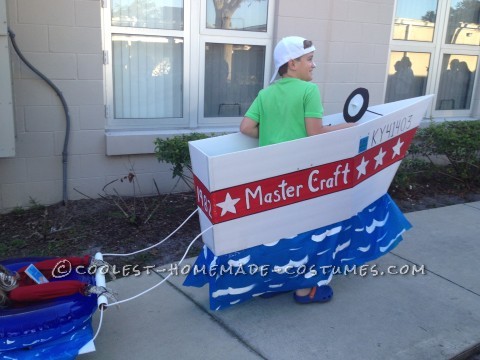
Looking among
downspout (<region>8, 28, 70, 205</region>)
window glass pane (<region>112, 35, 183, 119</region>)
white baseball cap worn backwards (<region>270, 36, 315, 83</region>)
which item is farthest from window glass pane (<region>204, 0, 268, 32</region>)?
white baseball cap worn backwards (<region>270, 36, 315, 83</region>)

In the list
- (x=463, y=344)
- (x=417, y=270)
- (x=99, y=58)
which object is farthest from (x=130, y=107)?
(x=463, y=344)

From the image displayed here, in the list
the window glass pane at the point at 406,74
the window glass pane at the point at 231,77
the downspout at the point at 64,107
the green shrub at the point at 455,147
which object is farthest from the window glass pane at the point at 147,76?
the window glass pane at the point at 406,74

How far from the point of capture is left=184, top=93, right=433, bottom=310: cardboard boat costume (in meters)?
2.62

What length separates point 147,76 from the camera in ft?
16.4

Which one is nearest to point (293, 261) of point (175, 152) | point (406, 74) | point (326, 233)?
point (326, 233)

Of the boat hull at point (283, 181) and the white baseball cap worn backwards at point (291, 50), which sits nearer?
the boat hull at point (283, 181)

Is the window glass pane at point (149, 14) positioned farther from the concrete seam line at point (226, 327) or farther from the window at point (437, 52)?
the window at point (437, 52)

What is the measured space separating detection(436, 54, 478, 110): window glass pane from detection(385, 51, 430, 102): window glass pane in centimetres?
36

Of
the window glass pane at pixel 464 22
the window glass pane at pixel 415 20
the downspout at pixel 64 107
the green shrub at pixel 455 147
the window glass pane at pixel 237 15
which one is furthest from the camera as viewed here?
the window glass pane at pixel 464 22

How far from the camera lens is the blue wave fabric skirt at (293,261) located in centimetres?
279

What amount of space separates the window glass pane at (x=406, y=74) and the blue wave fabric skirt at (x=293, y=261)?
367 centimetres

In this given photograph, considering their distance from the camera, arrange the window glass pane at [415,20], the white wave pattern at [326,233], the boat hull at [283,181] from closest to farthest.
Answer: the boat hull at [283,181] → the white wave pattern at [326,233] → the window glass pane at [415,20]

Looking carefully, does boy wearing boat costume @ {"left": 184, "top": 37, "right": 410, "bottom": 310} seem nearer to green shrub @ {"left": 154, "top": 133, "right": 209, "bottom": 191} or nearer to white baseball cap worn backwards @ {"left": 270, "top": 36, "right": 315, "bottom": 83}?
white baseball cap worn backwards @ {"left": 270, "top": 36, "right": 315, "bottom": 83}

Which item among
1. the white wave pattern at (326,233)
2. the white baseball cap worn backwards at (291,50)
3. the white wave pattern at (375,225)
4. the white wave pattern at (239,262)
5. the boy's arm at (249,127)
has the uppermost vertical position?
the white baseball cap worn backwards at (291,50)
